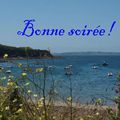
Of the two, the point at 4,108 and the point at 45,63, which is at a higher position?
the point at 45,63

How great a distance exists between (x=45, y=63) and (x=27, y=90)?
0.50 m

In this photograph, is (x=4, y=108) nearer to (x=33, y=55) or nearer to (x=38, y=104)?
(x=38, y=104)

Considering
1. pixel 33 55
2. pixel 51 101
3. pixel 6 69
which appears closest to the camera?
pixel 33 55

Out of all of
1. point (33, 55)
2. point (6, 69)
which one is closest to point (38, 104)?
point (33, 55)

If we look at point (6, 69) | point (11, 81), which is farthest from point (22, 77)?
point (6, 69)

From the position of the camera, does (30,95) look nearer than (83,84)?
Yes

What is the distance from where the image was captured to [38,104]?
6258mm

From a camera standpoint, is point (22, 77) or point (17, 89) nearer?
point (22, 77)

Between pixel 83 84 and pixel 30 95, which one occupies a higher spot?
pixel 30 95

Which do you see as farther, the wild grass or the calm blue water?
the calm blue water

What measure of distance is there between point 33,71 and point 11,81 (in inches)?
19.8

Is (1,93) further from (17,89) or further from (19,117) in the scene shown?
(19,117)

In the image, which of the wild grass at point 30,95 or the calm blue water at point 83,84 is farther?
the calm blue water at point 83,84

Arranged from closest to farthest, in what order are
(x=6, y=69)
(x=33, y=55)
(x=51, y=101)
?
(x=33, y=55) → (x=51, y=101) → (x=6, y=69)
